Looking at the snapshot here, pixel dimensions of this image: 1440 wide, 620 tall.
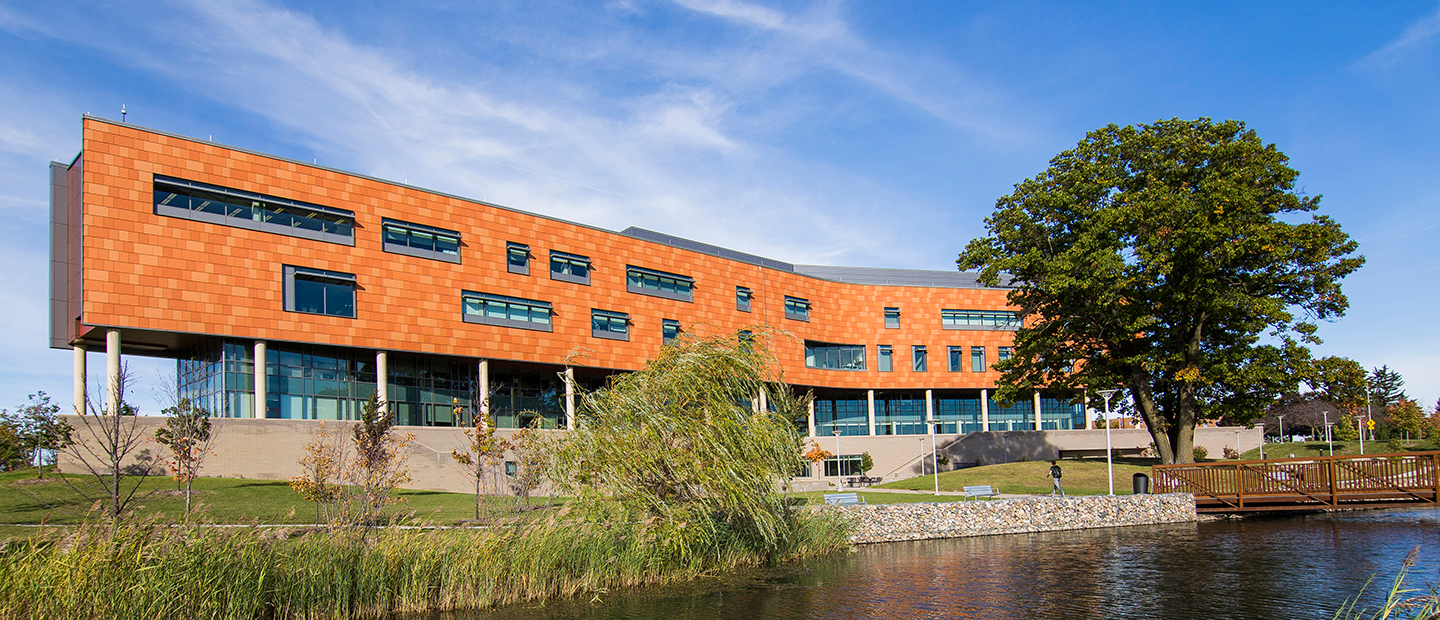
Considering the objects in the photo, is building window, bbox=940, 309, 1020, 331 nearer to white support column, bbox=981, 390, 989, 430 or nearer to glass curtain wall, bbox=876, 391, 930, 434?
white support column, bbox=981, 390, 989, 430

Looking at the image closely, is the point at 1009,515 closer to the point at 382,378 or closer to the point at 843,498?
the point at 843,498

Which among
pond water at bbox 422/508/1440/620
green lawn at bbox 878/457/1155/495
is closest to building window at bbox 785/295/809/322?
green lawn at bbox 878/457/1155/495

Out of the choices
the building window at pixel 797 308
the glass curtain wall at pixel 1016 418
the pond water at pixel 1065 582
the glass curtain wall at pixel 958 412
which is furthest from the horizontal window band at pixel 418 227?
the glass curtain wall at pixel 1016 418

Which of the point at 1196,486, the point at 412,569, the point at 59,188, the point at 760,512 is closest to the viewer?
the point at 412,569

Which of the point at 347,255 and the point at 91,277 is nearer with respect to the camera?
the point at 91,277

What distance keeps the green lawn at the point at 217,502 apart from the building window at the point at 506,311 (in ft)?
36.4

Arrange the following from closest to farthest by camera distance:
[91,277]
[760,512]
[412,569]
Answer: [412,569]
[760,512]
[91,277]

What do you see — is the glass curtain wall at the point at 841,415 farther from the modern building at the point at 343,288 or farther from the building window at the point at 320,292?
the building window at the point at 320,292

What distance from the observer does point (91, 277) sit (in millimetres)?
33875

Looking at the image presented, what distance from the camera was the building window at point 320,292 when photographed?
127ft

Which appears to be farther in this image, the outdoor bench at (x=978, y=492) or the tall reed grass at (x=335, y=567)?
the outdoor bench at (x=978, y=492)

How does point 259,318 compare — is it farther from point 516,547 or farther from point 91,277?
point 516,547

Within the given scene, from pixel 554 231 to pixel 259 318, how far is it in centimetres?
1550

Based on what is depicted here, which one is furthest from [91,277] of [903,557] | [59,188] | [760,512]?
[903,557]
